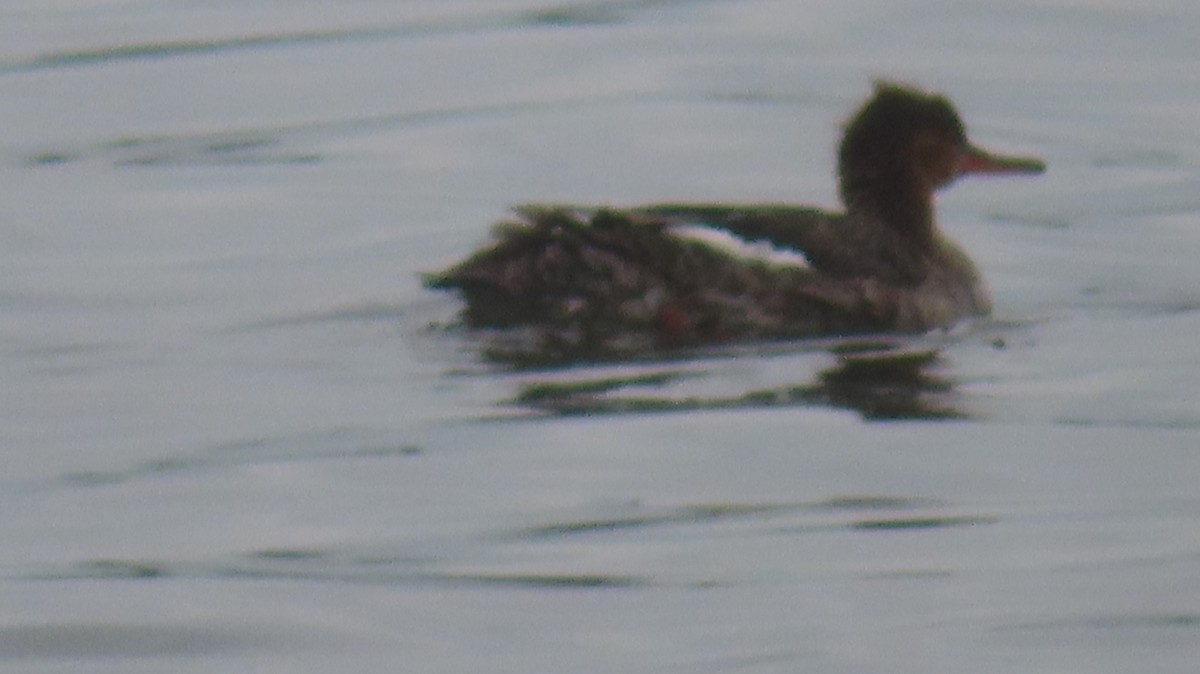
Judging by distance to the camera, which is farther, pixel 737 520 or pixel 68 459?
pixel 68 459

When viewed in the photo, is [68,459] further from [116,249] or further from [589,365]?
[116,249]

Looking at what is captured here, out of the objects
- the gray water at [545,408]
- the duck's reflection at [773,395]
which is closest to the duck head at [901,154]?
the gray water at [545,408]

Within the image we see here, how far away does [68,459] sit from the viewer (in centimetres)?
993

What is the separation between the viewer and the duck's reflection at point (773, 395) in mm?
10633

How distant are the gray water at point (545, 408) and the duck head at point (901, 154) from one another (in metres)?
0.62

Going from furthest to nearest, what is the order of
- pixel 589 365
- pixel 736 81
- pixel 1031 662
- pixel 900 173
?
1. pixel 736 81
2. pixel 900 173
3. pixel 589 365
4. pixel 1031 662

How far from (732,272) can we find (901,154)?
4.34ft

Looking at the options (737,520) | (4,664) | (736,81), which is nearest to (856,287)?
(737,520)

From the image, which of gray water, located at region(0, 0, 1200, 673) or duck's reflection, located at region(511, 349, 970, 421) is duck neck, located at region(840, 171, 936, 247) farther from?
duck's reflection, located at region(511, 349, 970, 421)

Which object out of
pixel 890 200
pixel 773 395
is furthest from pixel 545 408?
pixel 890 200

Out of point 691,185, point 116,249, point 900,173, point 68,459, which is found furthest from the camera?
point 691,185

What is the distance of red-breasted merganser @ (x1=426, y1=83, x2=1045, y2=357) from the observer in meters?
11.4

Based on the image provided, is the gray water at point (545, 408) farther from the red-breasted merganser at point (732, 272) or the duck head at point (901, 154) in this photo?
the duck head at point (901, 154)

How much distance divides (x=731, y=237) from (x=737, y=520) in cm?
270
